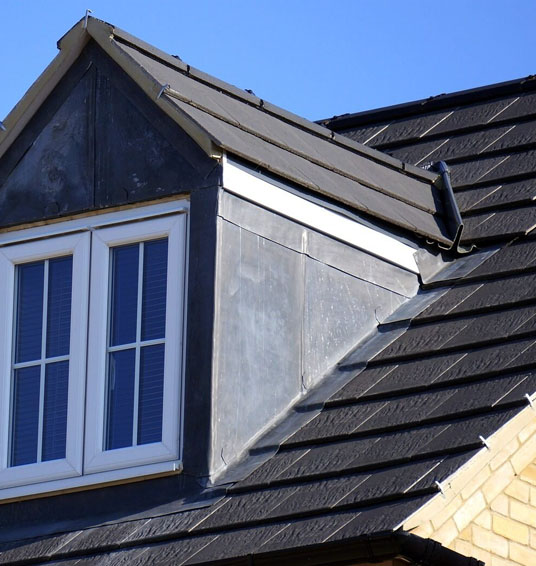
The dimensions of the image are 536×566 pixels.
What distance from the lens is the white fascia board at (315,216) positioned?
7.84 m

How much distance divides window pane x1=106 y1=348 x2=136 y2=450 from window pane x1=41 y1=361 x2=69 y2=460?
9.4 inches

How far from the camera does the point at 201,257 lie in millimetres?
7633

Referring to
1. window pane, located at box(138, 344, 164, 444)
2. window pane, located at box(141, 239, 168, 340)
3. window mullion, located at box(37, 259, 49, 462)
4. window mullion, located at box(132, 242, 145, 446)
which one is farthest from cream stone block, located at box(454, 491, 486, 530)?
window mullion, located at box(37, 259, 49, 462)

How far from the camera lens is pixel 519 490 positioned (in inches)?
274

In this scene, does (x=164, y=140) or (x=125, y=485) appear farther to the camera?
(x=164, y=140)

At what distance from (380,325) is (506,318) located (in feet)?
2.69

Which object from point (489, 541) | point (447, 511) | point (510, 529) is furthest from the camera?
point (510, 529)

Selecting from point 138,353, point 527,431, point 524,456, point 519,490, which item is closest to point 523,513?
point 519,490

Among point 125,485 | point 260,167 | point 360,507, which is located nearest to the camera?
point 360,507

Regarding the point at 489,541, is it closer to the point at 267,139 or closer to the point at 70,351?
the point at 70,351

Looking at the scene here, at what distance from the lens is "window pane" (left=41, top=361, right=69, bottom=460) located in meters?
7.70

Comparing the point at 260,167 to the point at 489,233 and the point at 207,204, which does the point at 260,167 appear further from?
the point at 489,233

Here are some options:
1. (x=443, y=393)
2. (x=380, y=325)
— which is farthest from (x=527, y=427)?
(x=380, y=325)

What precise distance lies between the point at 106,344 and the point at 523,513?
6.78 feet
